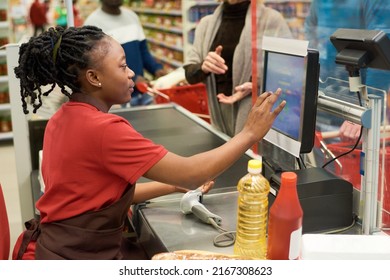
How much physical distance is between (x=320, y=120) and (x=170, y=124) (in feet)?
4.16

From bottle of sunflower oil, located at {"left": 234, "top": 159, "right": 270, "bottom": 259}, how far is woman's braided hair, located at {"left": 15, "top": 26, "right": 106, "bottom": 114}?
65 centimetres

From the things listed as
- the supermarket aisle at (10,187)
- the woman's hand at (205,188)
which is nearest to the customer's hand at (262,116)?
the woman's hand at (205,188)

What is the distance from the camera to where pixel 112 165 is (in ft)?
5.08

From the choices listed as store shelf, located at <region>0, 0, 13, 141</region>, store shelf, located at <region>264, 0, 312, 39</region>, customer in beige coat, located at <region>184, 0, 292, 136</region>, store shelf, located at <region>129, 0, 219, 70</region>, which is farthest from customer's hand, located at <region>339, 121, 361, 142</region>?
store shelf, located at <region>0, 0, 13, 141</region>

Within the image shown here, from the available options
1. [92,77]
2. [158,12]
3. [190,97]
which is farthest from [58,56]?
[158,12]

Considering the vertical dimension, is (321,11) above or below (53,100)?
above

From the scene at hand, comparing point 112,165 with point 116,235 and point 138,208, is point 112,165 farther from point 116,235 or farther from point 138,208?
point 138,208

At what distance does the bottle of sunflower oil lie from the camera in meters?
1.38

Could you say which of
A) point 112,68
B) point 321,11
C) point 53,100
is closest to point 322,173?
point 112,68

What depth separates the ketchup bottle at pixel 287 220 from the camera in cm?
123

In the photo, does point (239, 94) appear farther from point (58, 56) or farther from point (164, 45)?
point (164, 45)

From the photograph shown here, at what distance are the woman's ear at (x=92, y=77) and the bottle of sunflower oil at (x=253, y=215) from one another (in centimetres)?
58

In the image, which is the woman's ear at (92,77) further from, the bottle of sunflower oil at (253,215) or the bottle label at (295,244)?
the bottle label at (295,244)

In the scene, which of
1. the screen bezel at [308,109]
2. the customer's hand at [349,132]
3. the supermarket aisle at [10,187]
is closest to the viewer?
the screen bezel at [308,109]
